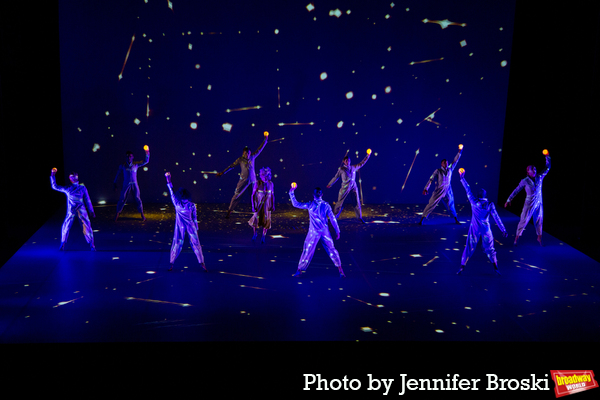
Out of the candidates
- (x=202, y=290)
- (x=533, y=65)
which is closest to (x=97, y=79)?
(x=202, y=290)

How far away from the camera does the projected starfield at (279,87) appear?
10523 mm

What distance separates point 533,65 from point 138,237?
307 inches

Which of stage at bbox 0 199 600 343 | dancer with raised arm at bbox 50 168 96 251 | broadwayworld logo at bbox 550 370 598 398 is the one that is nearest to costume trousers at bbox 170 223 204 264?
stage at bbox 0 199 600 343

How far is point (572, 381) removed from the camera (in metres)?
4.34

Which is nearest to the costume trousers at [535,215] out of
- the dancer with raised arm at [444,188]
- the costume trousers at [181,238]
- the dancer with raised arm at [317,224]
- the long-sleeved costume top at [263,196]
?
the dancer with raised arm at [444,188]

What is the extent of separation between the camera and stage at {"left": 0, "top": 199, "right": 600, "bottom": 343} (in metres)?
4.96

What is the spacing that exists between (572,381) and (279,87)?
796 cm

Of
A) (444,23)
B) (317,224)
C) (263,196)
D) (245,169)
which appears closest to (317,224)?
(317,224)

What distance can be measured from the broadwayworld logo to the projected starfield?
725 cm

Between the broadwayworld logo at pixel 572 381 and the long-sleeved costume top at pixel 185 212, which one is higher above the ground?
the long-sleeved costume top at pixel 185 212

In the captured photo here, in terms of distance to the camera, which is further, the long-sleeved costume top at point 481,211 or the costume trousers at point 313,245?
the long-sleeved costume top at point 481,211

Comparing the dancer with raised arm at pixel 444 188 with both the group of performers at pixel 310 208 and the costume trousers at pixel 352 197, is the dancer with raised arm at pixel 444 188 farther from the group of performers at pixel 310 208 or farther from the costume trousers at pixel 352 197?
the costume trousers at pixel 352 197

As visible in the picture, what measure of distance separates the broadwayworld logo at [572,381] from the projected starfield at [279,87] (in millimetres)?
7253

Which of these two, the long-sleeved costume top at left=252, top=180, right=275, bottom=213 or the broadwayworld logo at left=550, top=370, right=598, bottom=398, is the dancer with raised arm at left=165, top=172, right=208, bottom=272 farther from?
the broadwayworld logo at left=550, top=370, right=598, bottom=398
